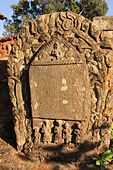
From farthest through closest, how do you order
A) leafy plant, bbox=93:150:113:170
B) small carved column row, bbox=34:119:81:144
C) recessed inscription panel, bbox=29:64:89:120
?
small carved column row, bbox=34:119:81:144 → recessed inscription panel, bbox=29:64:89:120 → leafy plant, bbox=93:150:113:170

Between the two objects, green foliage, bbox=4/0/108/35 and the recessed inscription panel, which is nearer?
the recessed inscription panel

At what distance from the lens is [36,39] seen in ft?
14.8

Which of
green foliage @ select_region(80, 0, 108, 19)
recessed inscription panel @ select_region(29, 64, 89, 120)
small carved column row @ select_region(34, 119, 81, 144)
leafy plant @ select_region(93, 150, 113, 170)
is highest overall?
green foliage @ select_region(80, 0, 108, 19)

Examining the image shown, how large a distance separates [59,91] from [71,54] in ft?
2.04

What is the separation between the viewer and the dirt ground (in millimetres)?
4414

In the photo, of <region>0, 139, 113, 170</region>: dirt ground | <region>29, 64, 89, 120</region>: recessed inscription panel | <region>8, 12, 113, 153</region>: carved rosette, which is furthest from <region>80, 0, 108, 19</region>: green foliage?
<region>0, 139, 113, 170</region>: dirt ground

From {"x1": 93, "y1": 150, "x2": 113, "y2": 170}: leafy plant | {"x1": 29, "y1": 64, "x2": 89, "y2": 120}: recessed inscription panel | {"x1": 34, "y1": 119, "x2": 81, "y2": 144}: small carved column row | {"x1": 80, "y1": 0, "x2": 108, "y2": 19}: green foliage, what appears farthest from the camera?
{"x1": 80, "y1": 0, "x2": 108, "y2": 19}: green foliage

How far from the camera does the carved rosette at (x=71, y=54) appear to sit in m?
4.22

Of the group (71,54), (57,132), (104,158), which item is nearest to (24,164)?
(57,132)

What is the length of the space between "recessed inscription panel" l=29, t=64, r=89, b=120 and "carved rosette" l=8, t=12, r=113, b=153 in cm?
12

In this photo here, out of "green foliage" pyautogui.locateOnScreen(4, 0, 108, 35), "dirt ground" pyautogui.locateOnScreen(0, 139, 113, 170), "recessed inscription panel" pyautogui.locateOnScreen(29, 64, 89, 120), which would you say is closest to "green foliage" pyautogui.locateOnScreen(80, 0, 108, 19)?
"green foliage" pyautogui.locateOnScreen(4, 0, 108, 35)

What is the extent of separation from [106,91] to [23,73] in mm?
1377

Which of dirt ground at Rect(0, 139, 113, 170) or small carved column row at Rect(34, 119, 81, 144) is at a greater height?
small carved column row at Rect(34, 119, 81, 144)

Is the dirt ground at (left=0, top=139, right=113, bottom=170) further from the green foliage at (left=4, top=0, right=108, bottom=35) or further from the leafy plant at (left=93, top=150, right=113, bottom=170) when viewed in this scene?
the green foliage at (left=4, top=0, right=108, bottom=35)
